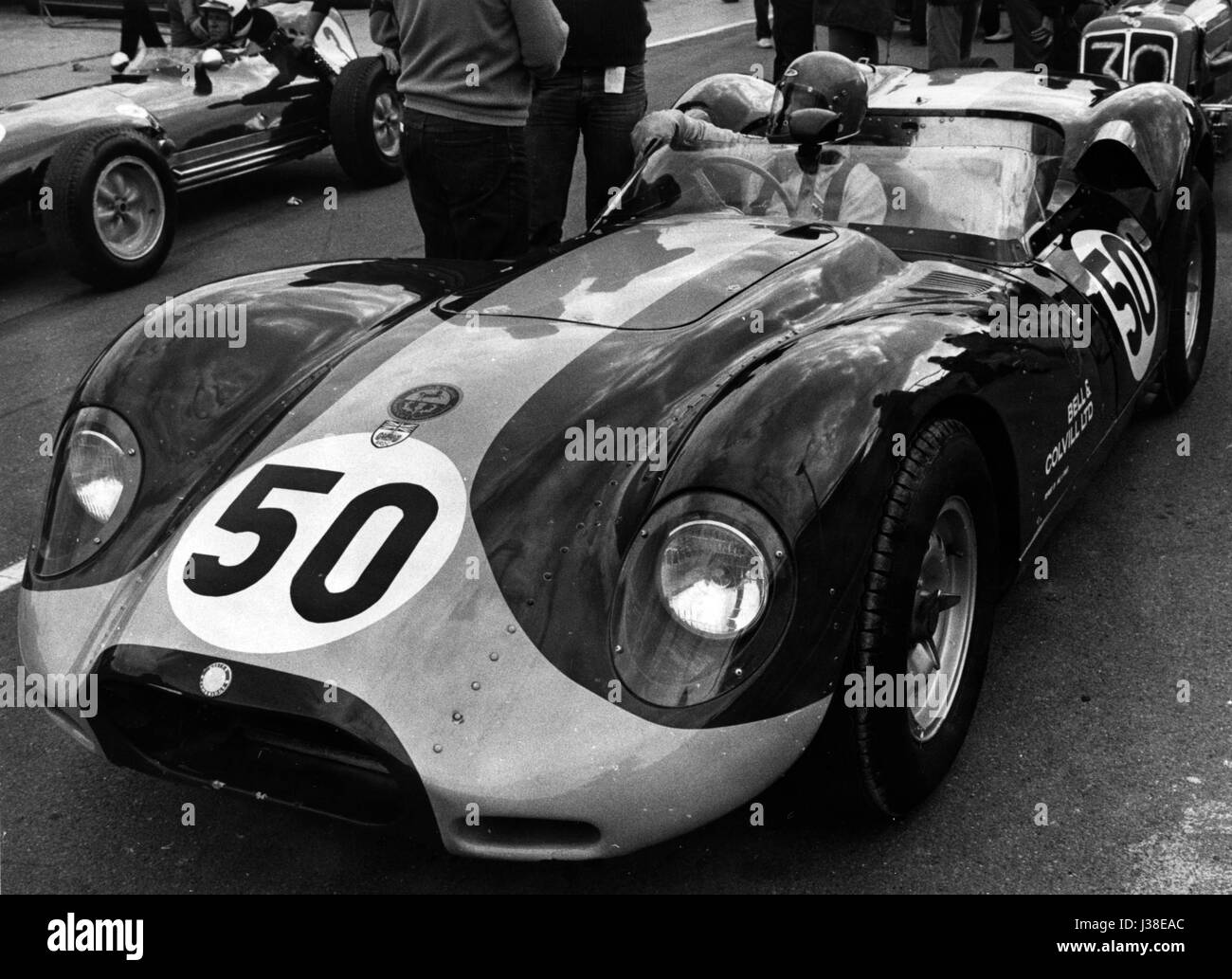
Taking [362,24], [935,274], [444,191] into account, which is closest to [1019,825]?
[935,274]

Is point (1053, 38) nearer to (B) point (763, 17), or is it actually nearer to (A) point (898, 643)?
(B) point (763, 17)

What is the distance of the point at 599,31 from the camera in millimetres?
5082

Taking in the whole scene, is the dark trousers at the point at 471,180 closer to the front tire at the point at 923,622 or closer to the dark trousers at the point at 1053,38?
the front tire at the point at 923,622

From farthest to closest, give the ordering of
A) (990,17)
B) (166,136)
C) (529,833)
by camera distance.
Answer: (990,17) < (166,136) < (529,833)

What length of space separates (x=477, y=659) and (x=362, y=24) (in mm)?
14196

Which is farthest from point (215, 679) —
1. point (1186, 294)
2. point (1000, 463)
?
point (1186, 294)

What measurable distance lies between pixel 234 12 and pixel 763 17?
19.8 feet

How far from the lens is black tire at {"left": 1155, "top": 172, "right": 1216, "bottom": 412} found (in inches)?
162

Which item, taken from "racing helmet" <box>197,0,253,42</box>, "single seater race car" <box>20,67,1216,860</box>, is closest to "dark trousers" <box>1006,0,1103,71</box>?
"racing helmet" <box>197,0,253,42</box>

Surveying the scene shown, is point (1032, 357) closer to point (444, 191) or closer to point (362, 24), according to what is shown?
point (444, 191)

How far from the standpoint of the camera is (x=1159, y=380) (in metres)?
4.34

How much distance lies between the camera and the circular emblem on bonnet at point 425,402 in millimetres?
2760

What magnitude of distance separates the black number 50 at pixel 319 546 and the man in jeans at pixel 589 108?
263 centimetres

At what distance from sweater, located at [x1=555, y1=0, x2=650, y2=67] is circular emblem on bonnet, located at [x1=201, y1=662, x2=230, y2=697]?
133 inches
